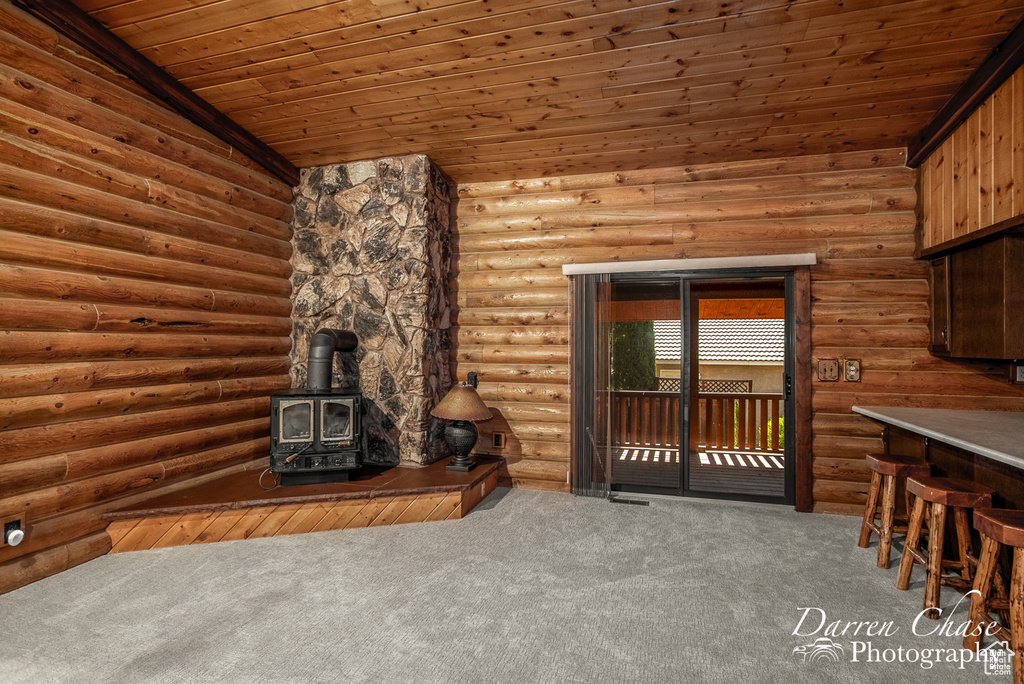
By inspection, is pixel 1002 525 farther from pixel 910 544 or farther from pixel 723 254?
pixel 723 254

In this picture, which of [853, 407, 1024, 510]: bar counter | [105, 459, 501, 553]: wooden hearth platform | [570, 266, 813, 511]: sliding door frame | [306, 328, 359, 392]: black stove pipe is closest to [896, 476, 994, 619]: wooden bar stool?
[853, 407, 1024, 510]: bar counter

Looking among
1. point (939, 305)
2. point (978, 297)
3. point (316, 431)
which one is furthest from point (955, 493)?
point (316, 431)

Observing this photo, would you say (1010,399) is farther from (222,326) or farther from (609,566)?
(222,326)

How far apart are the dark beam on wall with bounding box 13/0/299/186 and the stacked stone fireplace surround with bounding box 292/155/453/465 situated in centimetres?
61

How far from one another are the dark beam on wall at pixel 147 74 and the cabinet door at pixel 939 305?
5.67 metres

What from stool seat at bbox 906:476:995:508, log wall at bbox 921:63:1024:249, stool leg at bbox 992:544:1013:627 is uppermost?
log wall at bbox 921:63:1024:249

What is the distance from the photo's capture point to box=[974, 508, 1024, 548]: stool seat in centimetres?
188

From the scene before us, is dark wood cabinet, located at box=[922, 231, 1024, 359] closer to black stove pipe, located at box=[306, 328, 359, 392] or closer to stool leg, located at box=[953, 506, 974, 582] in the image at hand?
stool leg, located at box=[953, 506, 974, 582]

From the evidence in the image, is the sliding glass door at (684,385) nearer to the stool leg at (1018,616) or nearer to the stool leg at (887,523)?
the stool leg at (887,523)

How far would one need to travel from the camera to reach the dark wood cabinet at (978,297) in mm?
2816

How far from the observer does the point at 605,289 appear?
429cm

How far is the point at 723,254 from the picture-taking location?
411 centimetres

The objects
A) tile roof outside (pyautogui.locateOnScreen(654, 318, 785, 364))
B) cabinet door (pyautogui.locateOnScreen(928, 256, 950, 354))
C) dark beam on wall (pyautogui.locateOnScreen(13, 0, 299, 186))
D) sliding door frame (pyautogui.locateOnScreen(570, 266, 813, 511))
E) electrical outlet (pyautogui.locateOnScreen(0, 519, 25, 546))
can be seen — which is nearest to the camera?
electrical outlet (pyautogui.locateOnScreen(0, 519, 25, 546))

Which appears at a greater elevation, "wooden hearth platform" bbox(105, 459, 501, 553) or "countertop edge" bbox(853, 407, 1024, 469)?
"countertop edge" bbox(853, 407, 1024, 469)
